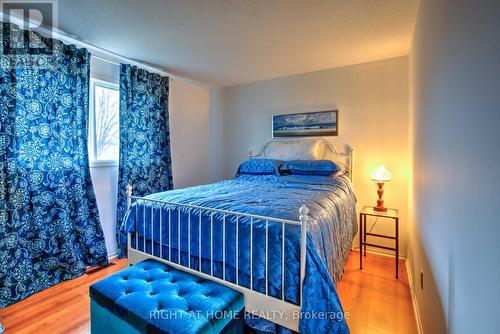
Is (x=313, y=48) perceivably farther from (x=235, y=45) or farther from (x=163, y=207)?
(x=163, y=207)

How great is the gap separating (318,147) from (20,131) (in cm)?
318

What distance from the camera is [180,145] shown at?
3.74 m

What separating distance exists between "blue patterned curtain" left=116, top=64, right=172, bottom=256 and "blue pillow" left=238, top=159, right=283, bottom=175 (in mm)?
1094

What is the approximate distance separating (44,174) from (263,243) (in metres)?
2.15

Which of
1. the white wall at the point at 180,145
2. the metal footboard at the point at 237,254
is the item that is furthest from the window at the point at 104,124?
the metal footboard at the point at 237,254

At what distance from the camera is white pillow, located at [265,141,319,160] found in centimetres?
331

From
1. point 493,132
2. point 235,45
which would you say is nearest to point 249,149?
point 235,45

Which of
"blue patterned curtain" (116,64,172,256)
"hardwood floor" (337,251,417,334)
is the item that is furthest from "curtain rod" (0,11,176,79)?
"hardwood floor" (337,251,417,334)

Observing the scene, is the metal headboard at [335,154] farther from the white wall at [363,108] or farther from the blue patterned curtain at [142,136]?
the blue patterned curtain at [142,136]

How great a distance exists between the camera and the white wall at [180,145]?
2791mm

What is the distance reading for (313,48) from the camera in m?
2.70

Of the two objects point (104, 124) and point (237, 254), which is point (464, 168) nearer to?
point (237, 254)

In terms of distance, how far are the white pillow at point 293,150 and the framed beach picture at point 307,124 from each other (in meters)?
0.19

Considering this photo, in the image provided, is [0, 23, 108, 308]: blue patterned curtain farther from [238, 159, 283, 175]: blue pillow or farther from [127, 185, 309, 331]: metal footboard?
[238, 159, 283, 175]: blue pillow
